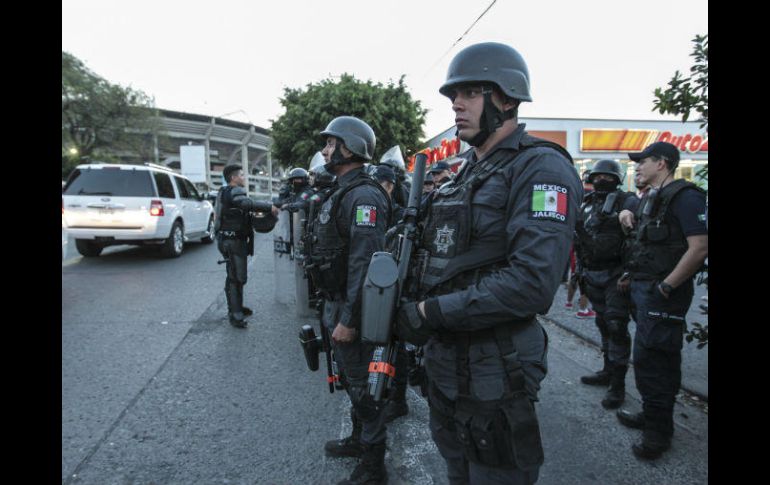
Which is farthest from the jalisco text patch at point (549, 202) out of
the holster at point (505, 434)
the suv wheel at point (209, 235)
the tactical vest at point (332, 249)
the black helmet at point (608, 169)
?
the suv wheel at point (209, 235)

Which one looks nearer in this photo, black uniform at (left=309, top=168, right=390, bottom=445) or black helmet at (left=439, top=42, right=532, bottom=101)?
black helmet at (left=439, top=42, right=532, bottom=101)

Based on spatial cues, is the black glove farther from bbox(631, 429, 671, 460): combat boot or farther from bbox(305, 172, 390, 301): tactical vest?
bbox(631, 429, 671, 460): combat boot

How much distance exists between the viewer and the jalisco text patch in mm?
1406

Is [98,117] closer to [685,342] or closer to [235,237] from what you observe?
[235,237]

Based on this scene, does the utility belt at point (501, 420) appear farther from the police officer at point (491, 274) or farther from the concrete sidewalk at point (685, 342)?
the concrete sidewalk at point (685, 342)

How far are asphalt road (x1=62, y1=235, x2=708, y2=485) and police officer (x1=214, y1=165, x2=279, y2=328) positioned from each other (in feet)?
1.06

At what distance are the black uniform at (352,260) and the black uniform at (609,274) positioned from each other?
2037mm

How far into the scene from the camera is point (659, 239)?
9.27 ft

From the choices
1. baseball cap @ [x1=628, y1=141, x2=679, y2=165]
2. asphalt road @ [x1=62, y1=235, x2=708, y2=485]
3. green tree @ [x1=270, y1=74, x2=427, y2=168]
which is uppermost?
green tree @ [x1=270, y1=74, x2=427, y2=168]

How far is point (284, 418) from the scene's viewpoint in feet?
10.4

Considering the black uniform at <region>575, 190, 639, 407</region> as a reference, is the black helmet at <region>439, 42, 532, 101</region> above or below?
above

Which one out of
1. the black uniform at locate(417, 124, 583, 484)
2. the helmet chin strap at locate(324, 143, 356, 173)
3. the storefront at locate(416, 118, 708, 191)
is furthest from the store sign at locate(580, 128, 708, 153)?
the black uniform at locate(417, 124, 583, 484)

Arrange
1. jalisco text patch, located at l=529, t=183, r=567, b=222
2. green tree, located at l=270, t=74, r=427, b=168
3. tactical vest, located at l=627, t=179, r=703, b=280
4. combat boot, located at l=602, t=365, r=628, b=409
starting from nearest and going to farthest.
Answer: jalisco text patch, located at l=529, t=183, r=567, b=222
tactical vest, located at l=627, t=179, r=703, b=280
combat boot, located at l=602, t=365, r=628, b=409
green tree, located at l=270, t=74, r=427, b=168
